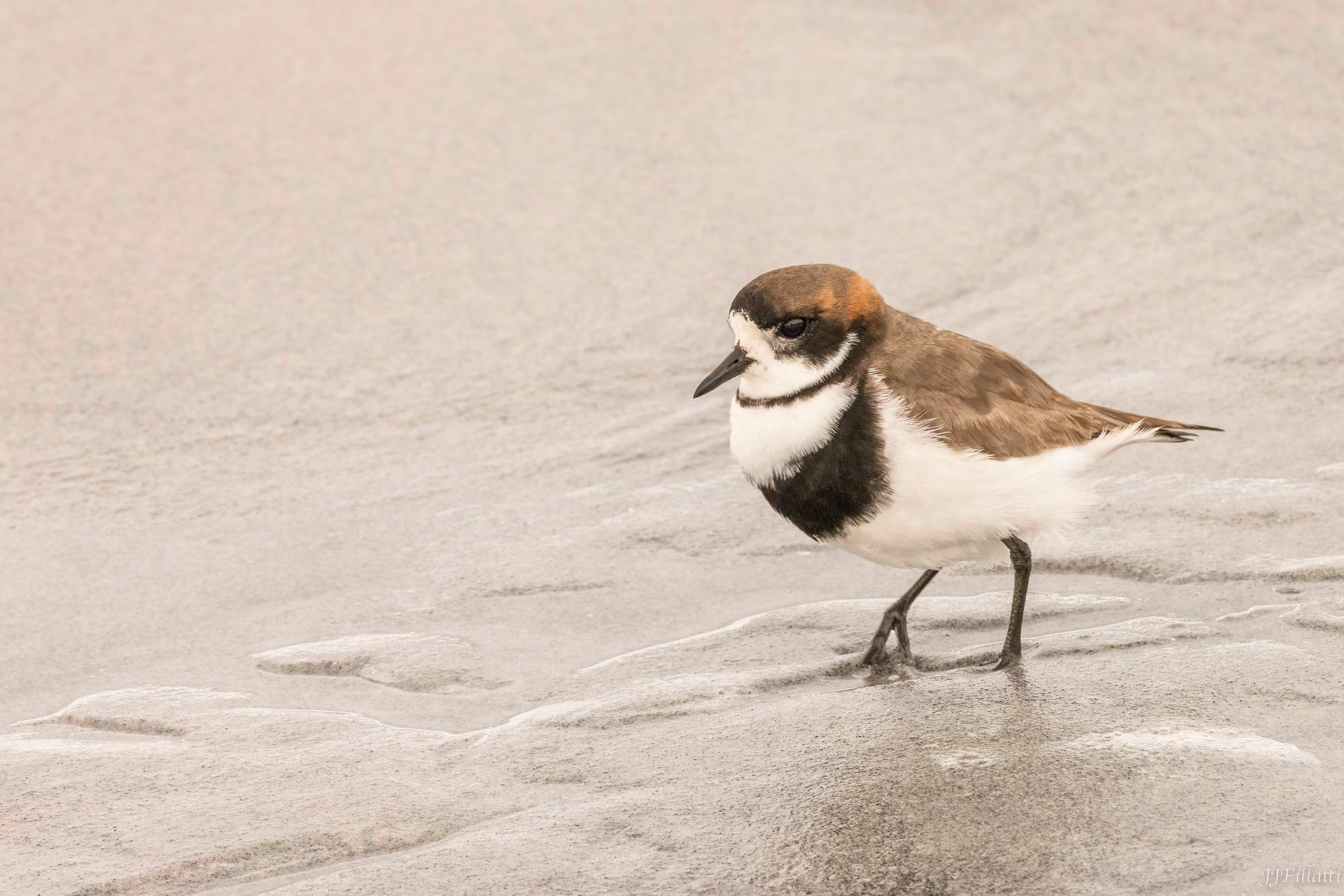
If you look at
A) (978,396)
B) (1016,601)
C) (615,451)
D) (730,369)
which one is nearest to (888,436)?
(978,396)

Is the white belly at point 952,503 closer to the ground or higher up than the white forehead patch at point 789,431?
closer to the ground

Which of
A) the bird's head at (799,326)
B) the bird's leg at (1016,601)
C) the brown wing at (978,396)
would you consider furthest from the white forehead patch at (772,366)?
the bird's leg at (1016,601)

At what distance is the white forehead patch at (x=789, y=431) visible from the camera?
423 cm

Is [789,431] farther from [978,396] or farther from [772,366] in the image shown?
[978,396]

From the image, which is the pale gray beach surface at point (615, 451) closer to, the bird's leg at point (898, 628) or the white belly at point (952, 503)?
the bird's leg at point (898, 628)

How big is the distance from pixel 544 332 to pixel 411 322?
640 mm

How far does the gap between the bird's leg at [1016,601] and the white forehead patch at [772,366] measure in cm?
74

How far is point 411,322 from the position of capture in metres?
7.07

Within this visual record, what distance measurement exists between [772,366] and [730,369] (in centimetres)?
12

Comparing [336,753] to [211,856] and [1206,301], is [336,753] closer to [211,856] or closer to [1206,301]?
[211,856]

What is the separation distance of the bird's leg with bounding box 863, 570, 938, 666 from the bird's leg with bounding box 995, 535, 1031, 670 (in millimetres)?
258

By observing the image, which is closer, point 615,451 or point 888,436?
point 888,436

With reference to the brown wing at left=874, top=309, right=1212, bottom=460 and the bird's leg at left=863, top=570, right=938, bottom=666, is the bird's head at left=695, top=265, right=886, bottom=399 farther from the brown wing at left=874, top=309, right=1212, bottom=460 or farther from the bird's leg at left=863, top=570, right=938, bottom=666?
the bird's leg at left=863, top=570, right=938, bottom=666

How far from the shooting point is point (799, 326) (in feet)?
14.1
